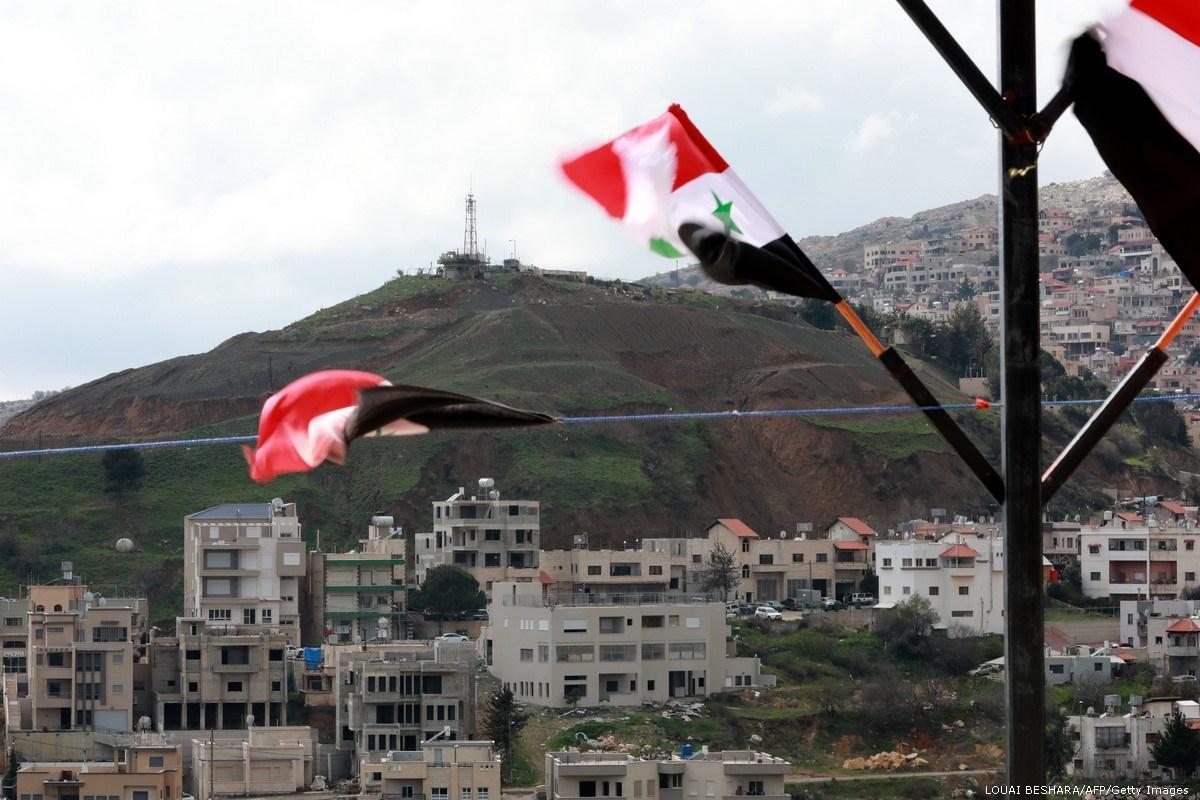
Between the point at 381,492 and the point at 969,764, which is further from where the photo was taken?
the point at 381,492

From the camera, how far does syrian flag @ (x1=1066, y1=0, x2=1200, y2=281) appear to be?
215 centimetres

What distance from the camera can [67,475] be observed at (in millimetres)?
54656

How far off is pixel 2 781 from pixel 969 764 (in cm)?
1264

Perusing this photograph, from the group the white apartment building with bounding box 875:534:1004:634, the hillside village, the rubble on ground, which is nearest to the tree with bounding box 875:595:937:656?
the hillside village

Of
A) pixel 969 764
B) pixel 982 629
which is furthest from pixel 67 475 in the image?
pixel 969 764

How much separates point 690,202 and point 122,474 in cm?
5191

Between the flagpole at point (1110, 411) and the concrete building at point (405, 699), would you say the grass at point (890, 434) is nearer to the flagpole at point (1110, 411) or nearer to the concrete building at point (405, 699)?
the concrete building at point (405, 699)

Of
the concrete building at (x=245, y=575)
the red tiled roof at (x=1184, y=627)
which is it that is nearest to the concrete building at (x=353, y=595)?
the concrete building at (x=245, y=575)

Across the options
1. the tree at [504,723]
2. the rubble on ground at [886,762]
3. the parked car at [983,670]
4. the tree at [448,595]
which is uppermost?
the tree at [448,595]

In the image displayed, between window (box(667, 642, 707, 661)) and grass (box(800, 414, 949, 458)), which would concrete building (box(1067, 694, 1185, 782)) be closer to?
window (box(667, 642, 707, 661))

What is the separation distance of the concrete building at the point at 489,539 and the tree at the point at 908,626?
24.3 ft

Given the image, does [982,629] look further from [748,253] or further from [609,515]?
[748,253]

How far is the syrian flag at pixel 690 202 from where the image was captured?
2.19 meters

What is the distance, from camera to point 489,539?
140ft
